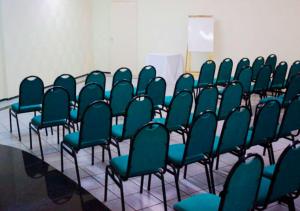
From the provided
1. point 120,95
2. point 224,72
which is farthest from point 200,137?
point 224,72

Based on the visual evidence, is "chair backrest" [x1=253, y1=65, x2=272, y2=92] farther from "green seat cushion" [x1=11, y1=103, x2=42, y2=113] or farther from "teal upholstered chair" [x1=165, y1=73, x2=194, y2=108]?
"green seat cushion" [x1=11, y1=103, x2=42, y2=113]

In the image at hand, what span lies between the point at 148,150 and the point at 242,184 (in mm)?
1009

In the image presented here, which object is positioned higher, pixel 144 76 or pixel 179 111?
pixel 144 76

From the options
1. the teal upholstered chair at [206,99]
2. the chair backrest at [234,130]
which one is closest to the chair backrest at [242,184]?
the chair backrest at [234,130]

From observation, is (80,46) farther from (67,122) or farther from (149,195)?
(149,195)

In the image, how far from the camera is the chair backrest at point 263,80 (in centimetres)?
649

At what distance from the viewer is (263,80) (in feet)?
21.7

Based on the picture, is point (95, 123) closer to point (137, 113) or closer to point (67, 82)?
point (137, 113)

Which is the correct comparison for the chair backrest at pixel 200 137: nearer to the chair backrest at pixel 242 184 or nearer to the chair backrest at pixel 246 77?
the chair backrest at pixel 242 184

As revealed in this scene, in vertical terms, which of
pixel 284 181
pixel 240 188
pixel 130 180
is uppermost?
pixel 240 188

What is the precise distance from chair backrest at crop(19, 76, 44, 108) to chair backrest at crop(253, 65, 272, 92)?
366 centimetres

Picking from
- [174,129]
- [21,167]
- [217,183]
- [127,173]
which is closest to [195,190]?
[217,183]

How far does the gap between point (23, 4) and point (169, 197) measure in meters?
6.38

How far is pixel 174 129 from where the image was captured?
4.41m
